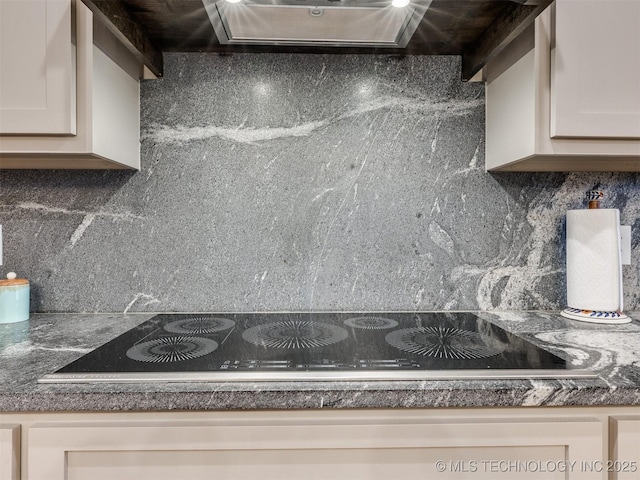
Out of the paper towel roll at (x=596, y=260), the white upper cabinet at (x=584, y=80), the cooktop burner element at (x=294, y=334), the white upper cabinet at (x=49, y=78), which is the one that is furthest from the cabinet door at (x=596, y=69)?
the white upper cabinet at (x=49, y=78)

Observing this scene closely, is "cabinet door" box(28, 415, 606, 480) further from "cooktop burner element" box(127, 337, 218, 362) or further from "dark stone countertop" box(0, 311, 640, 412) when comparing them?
"cooktop burner element" box(127, 337, 218, 362)

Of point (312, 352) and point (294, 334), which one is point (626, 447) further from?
point (294, 334)

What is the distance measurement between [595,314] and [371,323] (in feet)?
2.21

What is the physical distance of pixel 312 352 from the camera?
889 mm

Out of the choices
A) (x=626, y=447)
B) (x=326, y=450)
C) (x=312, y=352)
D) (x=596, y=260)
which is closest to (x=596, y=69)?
(x=596, y=260)

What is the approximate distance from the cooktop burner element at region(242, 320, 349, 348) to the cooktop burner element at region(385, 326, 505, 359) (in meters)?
0.15

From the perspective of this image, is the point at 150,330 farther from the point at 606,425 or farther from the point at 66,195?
the point at 606,425

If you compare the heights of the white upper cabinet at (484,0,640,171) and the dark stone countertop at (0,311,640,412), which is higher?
the white upper cabinet at (484,0,640,171)

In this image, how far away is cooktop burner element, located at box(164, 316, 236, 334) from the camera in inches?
43.2

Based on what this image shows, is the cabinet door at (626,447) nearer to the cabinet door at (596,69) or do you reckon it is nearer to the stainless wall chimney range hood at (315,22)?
the cabinet door at (596,69)

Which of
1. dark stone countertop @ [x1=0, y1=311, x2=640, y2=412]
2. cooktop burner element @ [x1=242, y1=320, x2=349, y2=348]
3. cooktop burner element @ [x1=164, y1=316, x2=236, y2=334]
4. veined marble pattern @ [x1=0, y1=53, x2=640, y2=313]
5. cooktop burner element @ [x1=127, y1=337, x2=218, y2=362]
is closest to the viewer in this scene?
dark stone countertop @ [x1=0, y1=311, x2=640, y2=412]

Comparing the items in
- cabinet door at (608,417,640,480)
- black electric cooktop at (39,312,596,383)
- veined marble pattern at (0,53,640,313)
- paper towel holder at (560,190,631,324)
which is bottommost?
cabinet door at (608,417,640,480)

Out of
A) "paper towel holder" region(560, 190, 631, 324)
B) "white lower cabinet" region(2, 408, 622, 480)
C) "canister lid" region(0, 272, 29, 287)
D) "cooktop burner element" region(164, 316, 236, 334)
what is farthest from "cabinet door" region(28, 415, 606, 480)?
"canister lid" region(0, 272, 29, 287)

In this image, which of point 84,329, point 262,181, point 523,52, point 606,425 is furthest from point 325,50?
point 606,425
